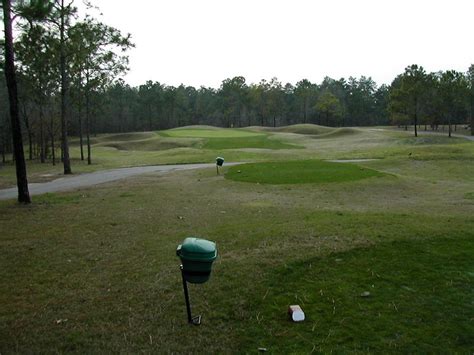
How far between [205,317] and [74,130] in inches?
3559

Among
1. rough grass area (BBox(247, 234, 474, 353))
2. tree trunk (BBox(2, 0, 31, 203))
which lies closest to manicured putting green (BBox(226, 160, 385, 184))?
tree trunk (BBox(2, 0, 31, 203))

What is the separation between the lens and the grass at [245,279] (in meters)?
4.61

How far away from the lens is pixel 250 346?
4.46 meters

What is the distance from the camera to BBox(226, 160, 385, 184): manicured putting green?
18672mm

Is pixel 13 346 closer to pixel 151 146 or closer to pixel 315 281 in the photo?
pixel 315 281

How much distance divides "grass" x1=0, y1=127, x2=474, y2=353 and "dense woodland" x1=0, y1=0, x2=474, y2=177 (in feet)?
28.1

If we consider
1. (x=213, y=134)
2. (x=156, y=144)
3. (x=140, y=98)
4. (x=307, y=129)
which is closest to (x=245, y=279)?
(x=156, y=144)

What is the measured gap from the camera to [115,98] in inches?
4001

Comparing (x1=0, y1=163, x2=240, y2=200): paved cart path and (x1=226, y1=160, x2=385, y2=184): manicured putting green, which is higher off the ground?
(x1=226, y1=160, x2=385, y2=184): manicured putting green

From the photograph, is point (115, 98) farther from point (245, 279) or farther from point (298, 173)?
point (245, 279)

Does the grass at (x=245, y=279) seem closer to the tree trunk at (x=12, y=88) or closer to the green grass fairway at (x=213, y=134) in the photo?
the tree trunk at (x=12, y=88)

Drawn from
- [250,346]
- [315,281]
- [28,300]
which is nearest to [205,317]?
[250,346]

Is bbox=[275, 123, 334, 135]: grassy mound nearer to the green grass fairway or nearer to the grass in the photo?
the green grass fairway

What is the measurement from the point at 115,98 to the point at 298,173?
90.1 m
